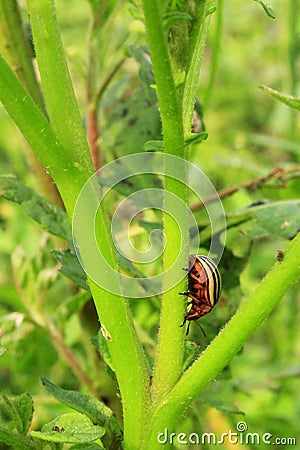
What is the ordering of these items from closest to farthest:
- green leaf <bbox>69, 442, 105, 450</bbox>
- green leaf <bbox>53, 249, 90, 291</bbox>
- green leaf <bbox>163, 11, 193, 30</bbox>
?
green leaf <bbox>163, 11, 193, 30</bbox> → green leaf <bbox>69, 442, 105, 450</bbox> → green leaf <bbox>53, 249, 90, 291</bbox>

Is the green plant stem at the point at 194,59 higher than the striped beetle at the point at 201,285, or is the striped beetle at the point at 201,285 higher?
the green plant stem at the point at 194,59

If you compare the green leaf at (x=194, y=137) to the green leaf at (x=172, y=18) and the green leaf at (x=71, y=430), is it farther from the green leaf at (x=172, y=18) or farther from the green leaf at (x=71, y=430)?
the green leaf at (x=71, y=430)

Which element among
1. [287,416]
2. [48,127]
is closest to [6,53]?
[48,127]

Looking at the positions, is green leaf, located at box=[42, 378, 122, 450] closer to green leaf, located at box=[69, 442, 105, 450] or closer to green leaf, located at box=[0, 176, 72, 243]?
green leaf, located at box=[69, 442, 105, 450]

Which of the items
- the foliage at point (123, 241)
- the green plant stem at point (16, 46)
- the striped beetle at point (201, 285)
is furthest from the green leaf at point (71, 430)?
the green plant stem at point (16, 46)

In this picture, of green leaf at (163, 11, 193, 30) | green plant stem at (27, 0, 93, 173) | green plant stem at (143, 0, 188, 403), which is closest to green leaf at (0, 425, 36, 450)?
green plant stem at (143, 0, 188, 403)
